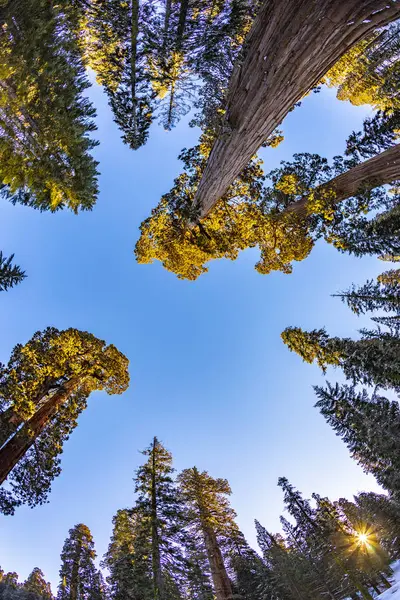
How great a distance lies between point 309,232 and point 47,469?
46.4ft

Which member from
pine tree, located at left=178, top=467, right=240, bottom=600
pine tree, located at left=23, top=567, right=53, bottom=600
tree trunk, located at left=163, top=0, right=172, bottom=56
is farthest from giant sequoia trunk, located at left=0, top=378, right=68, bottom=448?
pine tree, located at left=23, top=567, right=53, bottom=600

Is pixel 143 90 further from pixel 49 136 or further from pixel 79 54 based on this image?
pixel 49 136

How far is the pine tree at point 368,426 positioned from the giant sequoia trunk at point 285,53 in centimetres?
1730

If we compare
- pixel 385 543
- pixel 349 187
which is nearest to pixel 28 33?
pixel 349 187

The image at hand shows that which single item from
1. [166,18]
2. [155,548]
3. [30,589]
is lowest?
[166,18]

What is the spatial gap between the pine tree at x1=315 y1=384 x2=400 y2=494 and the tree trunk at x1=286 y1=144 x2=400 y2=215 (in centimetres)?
1416

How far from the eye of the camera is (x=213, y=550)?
19.9 meters

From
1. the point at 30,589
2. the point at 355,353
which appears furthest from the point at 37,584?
the point at 355,353

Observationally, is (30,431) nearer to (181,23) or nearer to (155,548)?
(155,548)

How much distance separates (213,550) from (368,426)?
14.1 meters

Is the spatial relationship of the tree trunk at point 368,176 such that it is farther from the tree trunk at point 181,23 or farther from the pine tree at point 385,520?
the pine tree at point 385,520

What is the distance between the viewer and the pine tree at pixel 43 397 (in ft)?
35.5

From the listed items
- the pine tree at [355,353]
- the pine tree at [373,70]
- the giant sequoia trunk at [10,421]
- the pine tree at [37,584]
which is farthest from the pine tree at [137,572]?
the pine tree at [37,584]

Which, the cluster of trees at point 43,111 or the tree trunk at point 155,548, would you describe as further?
the tree trunk at point 155,548
